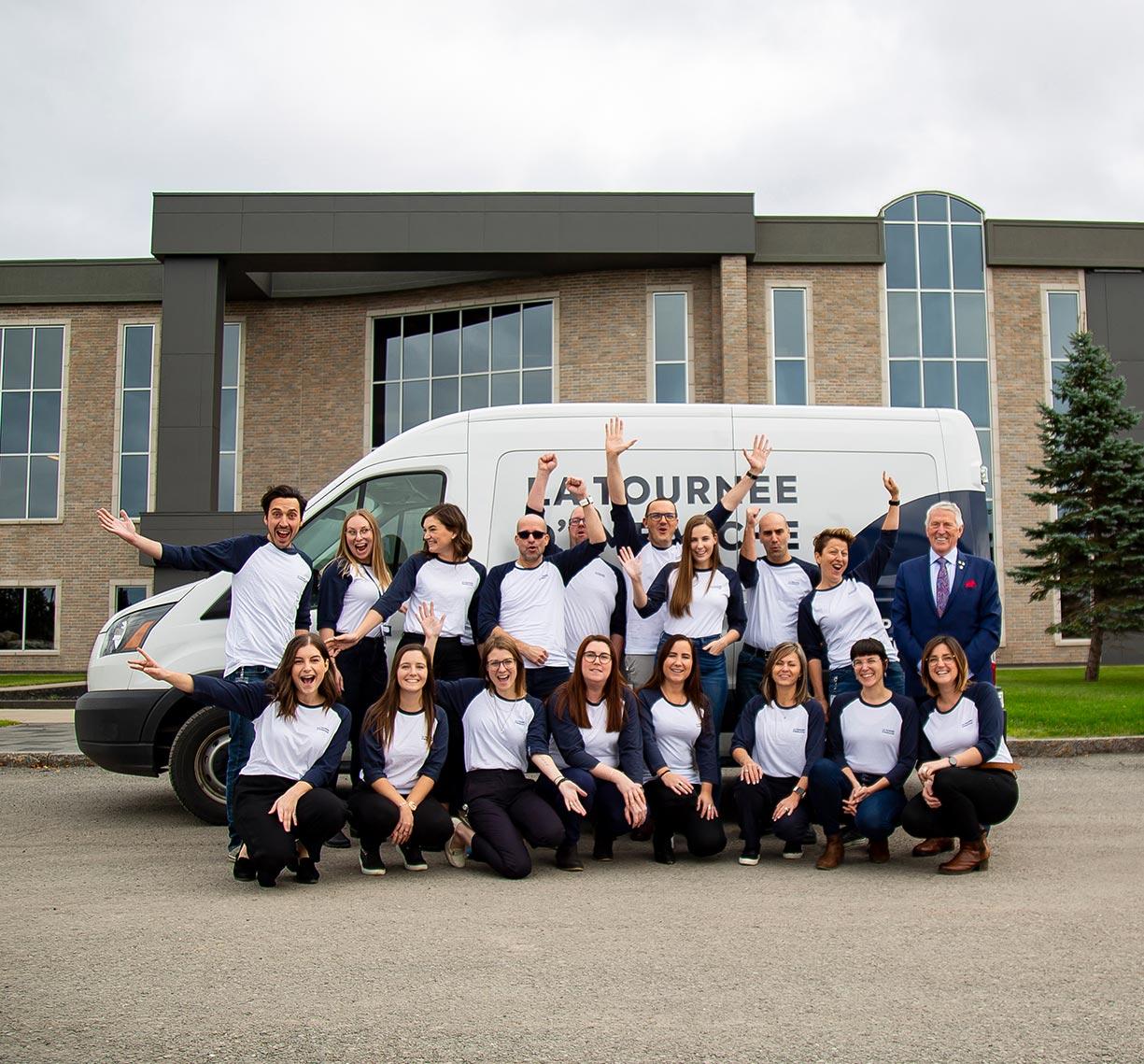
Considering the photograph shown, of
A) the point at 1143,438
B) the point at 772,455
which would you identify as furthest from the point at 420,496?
the point at 1143,438

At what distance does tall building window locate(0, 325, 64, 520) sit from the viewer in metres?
29.0

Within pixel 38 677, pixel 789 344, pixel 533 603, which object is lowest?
pixel 38 677

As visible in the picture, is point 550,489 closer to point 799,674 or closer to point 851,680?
point 799,674

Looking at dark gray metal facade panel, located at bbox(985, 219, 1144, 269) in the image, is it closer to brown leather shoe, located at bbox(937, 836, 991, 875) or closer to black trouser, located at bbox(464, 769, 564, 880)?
brown leather shoe, located at bbox(937, 836, 991, 875)

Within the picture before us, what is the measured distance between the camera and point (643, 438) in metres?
7.34

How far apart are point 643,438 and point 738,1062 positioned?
15.2 feet

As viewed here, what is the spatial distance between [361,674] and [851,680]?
2857 mm

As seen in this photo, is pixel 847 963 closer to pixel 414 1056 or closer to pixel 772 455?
pixel 414 1056

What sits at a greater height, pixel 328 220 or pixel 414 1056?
pixel 328 220

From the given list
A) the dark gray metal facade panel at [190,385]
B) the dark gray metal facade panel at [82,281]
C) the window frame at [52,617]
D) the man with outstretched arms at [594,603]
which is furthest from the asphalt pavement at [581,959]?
the dark gray metal facade panel at [82,281]

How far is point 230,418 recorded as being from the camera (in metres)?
28.2

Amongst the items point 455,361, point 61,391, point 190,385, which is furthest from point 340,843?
point 61,391

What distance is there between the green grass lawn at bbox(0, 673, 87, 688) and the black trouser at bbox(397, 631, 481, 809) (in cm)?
1872

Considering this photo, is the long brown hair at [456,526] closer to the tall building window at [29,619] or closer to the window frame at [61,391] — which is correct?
the tall building window at [29,619]
